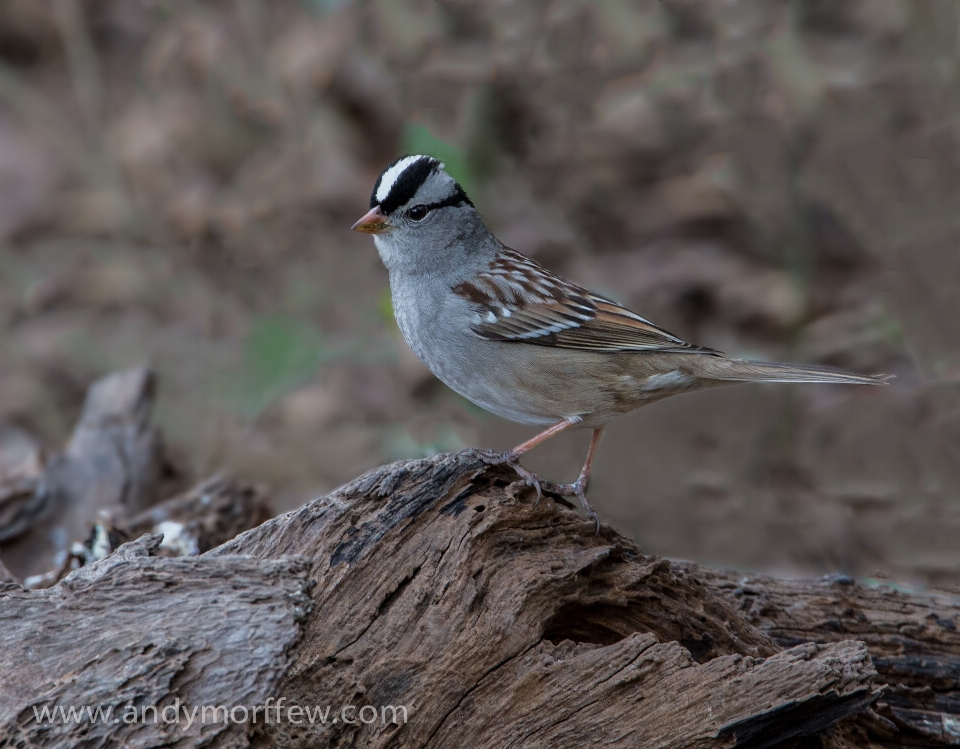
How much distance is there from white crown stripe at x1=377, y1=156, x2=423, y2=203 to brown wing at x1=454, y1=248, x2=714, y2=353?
0.44 metres

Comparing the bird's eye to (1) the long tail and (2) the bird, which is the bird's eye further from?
(1) the long tail

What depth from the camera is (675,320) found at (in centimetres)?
574

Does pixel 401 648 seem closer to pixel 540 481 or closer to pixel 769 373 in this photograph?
pixel 540 481

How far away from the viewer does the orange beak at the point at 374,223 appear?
3.69 meters

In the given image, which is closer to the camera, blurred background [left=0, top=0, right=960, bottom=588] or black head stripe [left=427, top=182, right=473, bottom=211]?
black head stripe [left=427, top=182, right=473, bottom=211]

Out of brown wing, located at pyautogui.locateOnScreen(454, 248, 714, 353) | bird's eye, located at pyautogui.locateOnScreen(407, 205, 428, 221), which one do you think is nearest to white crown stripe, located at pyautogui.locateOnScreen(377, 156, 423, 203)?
bird's eye, located at pyautogui.locateOnScreen(407, 205, 428, 221)

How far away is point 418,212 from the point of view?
3809 millimetres

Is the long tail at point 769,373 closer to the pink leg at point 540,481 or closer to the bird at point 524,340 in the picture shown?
the bird at point 524,340

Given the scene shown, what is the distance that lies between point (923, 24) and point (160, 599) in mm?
4831

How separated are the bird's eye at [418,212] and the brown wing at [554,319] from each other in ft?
1.04

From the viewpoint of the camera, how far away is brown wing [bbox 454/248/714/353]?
3557 millimetres

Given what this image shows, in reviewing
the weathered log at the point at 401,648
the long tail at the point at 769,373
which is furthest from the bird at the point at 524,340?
the weathered log at the point at 401,648

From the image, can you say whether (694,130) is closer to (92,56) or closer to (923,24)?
(923,24)

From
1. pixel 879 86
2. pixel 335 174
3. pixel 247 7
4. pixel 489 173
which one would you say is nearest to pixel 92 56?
pixel 247 7
